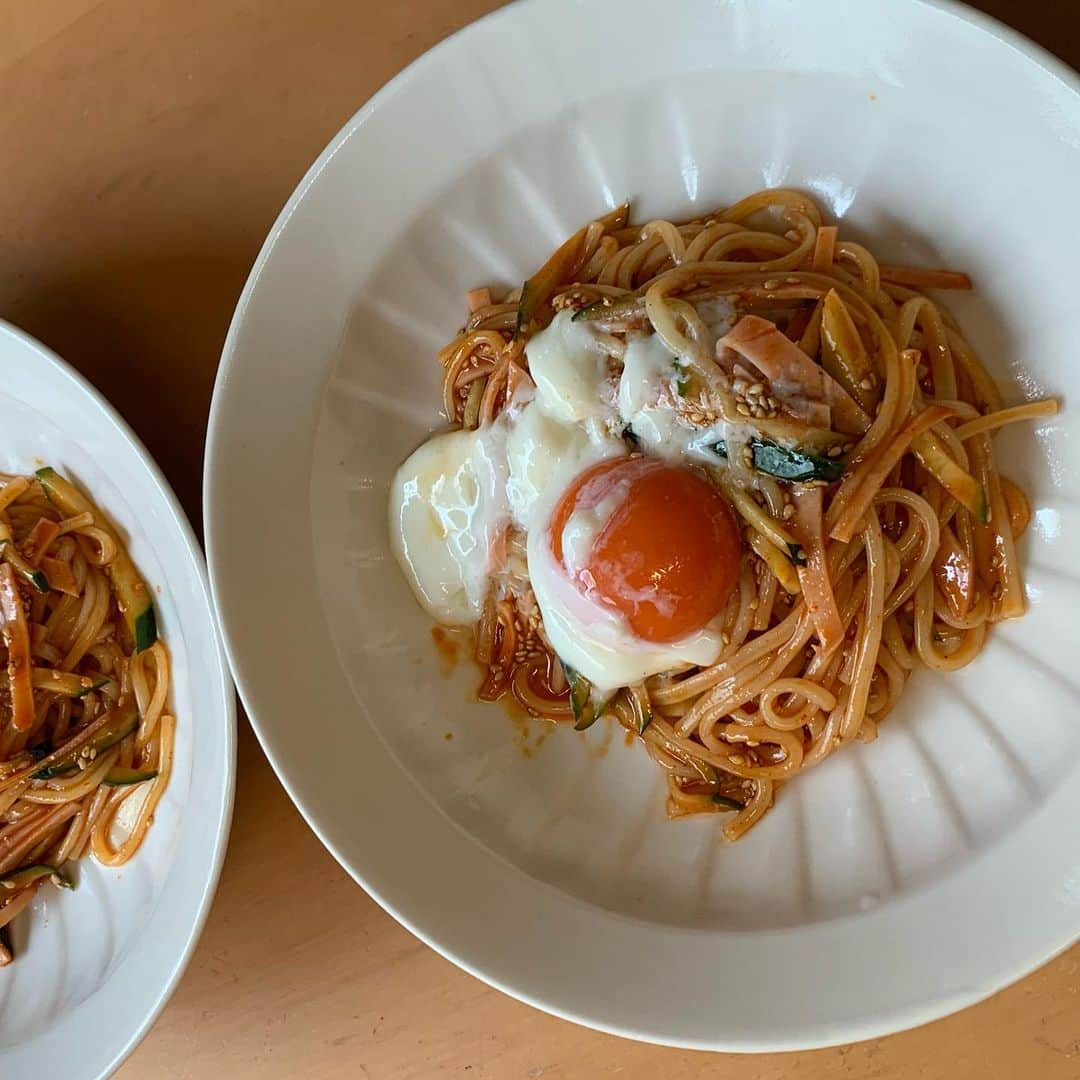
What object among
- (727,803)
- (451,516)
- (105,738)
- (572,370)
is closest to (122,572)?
(105,738)

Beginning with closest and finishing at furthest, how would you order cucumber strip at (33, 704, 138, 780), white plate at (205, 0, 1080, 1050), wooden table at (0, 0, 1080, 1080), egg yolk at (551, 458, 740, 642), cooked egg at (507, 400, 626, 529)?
white plate at (205, 0, 1080, 1050) < egg yolk at (551, 458, 740, 642) < cooked egg at (507, 400, 626, 529) < wooden table at (0, 0, 1080, 1080) < cucumber strip at (33, 704, 138, 780)

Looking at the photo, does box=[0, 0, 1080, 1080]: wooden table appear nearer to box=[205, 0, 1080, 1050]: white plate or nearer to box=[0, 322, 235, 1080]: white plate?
box=[0, 322, 235, 1080]: white plate

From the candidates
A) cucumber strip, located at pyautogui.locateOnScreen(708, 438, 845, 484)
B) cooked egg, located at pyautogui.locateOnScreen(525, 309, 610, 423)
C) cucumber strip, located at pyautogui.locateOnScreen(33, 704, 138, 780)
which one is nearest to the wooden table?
cucumber strip, located at pyautogui.locateOnScreen(33, 704, 138, 780)

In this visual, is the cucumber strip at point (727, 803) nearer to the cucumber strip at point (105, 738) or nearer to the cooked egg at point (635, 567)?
the cooked egg at point (635, 567)

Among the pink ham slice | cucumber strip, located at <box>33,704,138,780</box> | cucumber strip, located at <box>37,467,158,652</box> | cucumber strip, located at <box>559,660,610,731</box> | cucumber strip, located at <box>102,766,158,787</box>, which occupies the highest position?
the pink ham slice

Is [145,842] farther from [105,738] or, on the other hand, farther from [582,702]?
[582,702]
